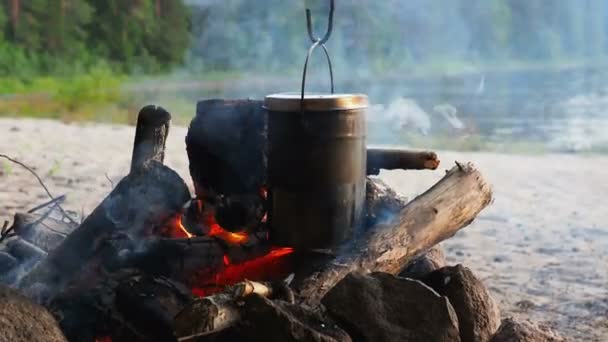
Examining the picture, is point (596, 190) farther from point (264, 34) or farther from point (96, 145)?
point (96, 145)

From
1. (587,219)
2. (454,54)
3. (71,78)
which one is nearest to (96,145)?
(71,78)

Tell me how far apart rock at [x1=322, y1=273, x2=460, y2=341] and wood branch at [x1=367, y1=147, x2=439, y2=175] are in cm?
94

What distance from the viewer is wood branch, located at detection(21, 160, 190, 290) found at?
2672mm

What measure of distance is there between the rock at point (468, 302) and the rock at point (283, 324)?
1.79 feet

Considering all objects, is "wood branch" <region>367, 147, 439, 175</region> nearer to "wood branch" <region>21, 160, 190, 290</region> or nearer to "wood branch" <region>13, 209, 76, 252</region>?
"wood branch" <region>21, 160, 190, 290</region>

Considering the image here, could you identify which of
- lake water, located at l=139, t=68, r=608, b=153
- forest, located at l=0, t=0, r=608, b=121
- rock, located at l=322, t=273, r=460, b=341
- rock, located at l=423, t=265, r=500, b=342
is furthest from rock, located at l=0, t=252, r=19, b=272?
forest, located at l=0, t=0, r=608, b=121

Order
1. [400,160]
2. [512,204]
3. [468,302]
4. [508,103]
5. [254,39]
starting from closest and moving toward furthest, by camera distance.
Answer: [468,302]
[400,160]
[512,204]
[254,39]
[508,103]

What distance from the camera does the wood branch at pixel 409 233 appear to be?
101 inches

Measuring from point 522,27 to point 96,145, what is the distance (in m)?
5.03

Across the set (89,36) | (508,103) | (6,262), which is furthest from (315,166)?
(508,103)

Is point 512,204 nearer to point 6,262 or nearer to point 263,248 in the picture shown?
point 263,248

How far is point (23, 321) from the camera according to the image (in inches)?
82.5

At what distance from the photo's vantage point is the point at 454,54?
30.0 ft

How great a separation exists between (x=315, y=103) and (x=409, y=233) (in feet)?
2.22
